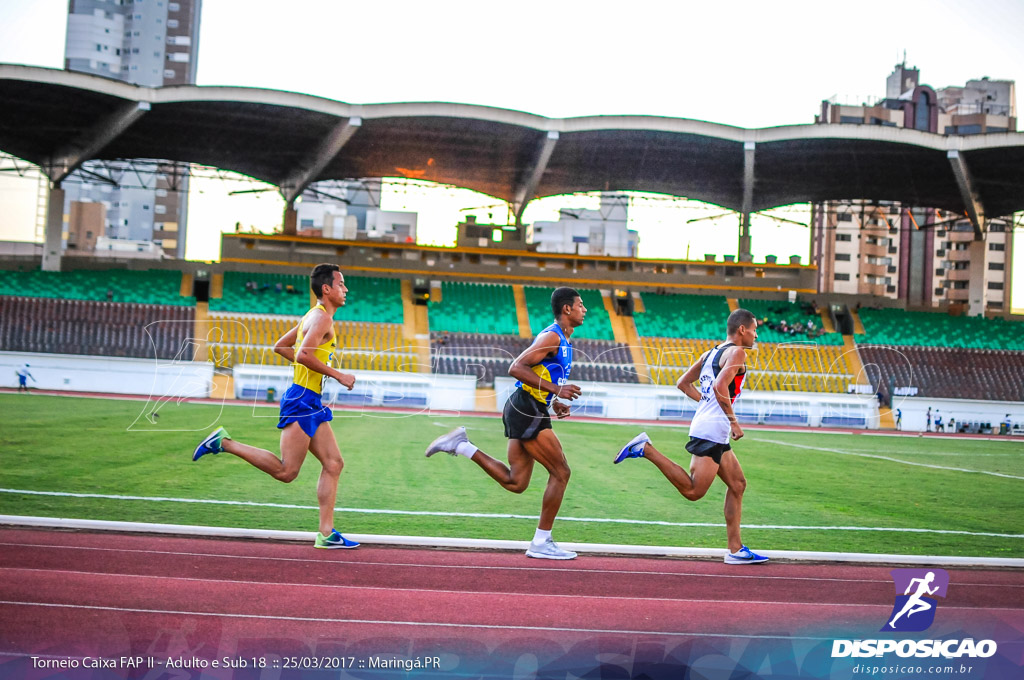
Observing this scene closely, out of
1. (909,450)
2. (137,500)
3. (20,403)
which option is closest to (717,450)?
(137,500)

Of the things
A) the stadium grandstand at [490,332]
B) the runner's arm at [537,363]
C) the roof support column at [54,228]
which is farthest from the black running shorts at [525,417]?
the roof support column at [54,228]

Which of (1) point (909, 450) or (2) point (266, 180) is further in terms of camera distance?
(2) point (266, 180)

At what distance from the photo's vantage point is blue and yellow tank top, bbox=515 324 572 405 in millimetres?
6918

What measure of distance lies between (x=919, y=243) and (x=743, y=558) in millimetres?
82182

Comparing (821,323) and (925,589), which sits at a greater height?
(821,323)

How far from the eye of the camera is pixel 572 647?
16.2 feet

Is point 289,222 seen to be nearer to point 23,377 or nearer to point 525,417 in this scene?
point 23,377

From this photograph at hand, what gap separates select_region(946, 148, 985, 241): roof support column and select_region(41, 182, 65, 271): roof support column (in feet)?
138

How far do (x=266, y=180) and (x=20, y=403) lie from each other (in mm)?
24009

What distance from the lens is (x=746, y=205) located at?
44344 millimetres

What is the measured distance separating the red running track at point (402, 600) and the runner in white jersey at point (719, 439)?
60 centimetres

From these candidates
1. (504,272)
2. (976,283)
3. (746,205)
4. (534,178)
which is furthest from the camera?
(504,272)

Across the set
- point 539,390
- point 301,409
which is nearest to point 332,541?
point 301,409

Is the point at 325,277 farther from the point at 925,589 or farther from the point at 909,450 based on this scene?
the point at 909,450
